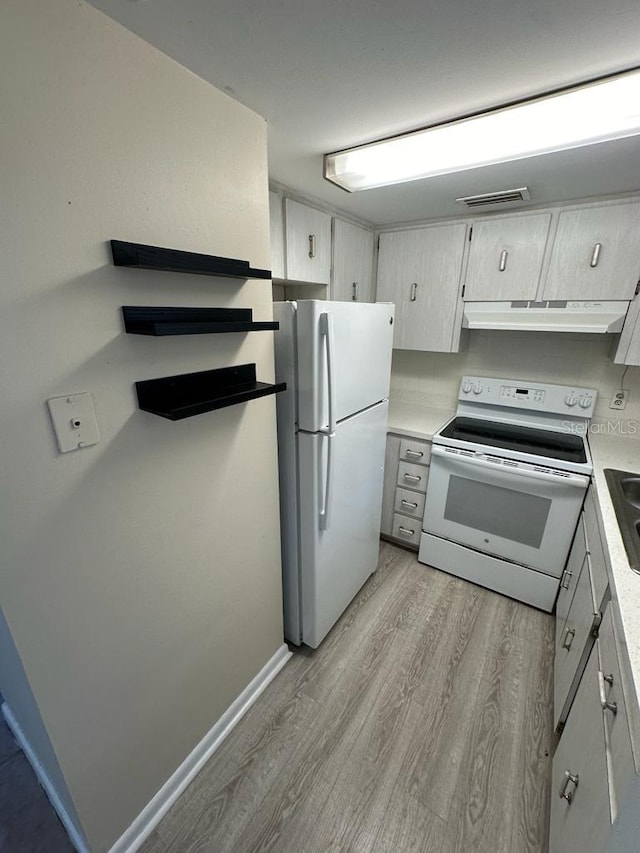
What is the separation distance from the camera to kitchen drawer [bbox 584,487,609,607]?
3.83 ft

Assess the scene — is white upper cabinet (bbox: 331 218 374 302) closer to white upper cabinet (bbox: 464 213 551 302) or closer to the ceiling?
white upper cabinet (bbox: 464 213 551 302)

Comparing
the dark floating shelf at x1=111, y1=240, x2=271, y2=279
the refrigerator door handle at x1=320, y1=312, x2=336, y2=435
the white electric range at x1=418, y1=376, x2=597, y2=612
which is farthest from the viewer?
the white electric range at x1=418, y1=376, x2=597, y2=612

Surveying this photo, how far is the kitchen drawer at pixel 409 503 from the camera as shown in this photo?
2365 millimetres

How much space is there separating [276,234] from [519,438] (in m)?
1.83

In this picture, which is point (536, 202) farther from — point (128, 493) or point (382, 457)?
point (128, 493)

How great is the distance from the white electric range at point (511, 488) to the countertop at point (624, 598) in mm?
223

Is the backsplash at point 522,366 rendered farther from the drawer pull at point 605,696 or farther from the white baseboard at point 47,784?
the white baseboard at point 47,784

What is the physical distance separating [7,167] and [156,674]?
1367 millimetres

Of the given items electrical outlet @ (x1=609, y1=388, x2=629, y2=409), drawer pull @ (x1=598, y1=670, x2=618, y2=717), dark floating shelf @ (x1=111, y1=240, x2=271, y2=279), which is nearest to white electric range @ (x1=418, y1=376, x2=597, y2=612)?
electrical outlet @ (x1=609, y1=388, x2=629, y2=409)

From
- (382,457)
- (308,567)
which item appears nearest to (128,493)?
(308,567)

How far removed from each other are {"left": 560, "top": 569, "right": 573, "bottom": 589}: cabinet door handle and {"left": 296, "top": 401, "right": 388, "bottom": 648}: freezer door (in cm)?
100

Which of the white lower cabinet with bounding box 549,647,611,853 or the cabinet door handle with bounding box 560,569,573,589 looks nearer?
the white lower cabinet with bounding box 549,647,611,853

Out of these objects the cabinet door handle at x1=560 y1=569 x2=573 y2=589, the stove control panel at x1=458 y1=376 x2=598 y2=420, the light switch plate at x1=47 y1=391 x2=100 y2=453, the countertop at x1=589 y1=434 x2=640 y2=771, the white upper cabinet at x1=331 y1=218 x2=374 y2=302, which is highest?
the white upper cabinet at x1=331 y1=218 x2=374 y2=302

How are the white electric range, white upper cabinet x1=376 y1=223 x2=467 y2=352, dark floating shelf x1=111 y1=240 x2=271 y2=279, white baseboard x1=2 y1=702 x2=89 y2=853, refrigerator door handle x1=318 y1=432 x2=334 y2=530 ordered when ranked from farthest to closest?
white upper cabinet x1=376 y1=223 x2=467 y2=352, the white electric range, refrigerator door handle x1=318 y1=432 x2=334 y2=530, white baseboard x1=2 y1=702 x2=89 y2=853, dark floating shelf x1=111 y1=240 x2=271 y2=279
